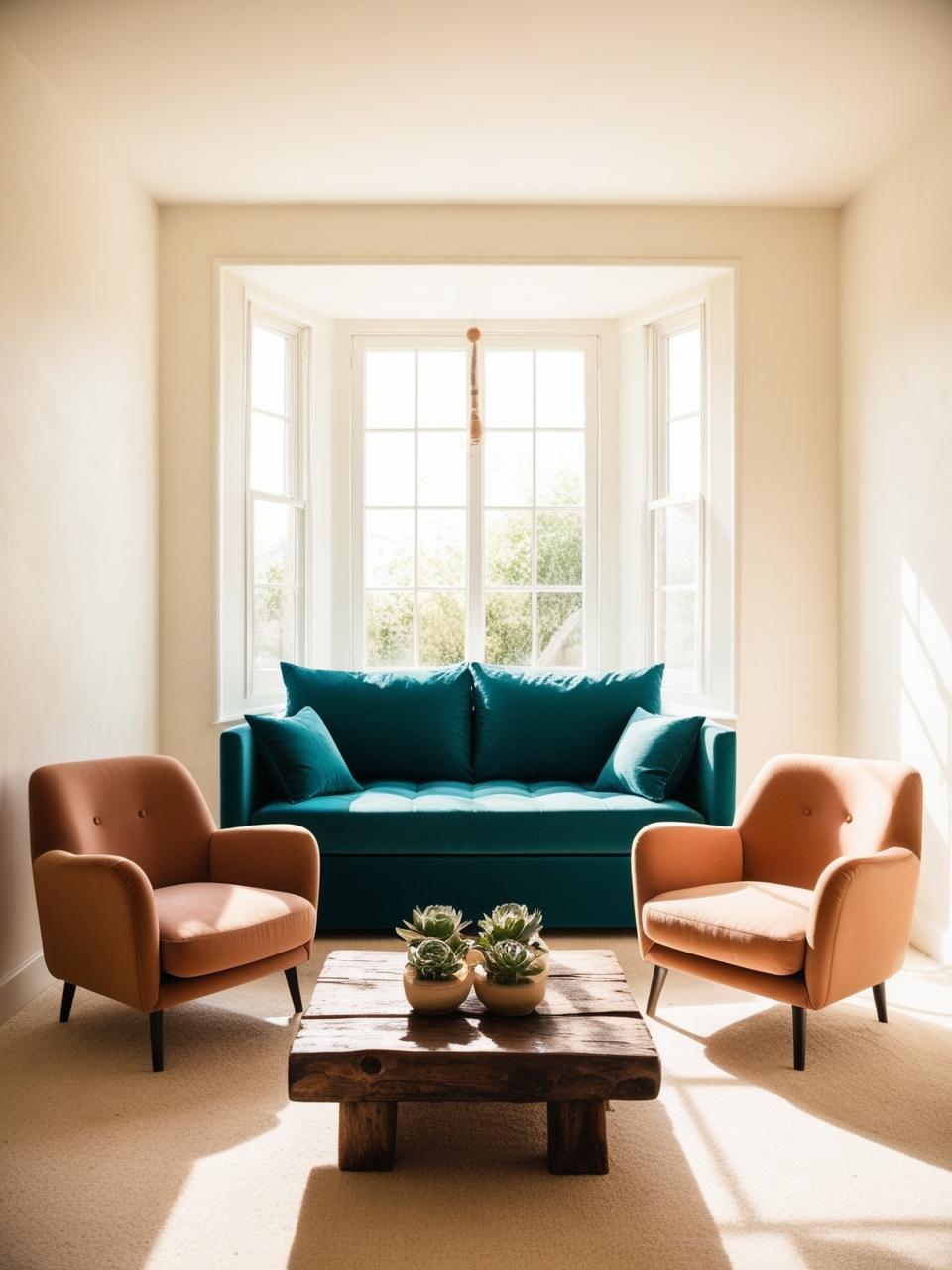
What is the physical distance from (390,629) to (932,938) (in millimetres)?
2941

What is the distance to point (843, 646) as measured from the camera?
4730 millimetres

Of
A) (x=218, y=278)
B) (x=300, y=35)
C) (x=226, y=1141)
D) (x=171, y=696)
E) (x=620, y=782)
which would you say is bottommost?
(x=226, y=1141)

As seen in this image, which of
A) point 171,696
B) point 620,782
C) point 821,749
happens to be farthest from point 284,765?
point 821,749

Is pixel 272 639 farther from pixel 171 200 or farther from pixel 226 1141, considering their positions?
pixel 226 1141

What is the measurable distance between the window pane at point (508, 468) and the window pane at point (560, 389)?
0.16m

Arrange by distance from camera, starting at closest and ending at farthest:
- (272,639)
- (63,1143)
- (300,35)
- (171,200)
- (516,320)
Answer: (63,1143) → (300,35) → (171,200) → (272,639) → (516,320)

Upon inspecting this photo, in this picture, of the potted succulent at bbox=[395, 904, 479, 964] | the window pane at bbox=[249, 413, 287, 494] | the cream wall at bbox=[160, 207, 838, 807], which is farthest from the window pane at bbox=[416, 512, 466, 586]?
the potted succulent at bbox=[395, 904, 479, 964]

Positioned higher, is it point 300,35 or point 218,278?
point 300,35

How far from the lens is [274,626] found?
203 inches

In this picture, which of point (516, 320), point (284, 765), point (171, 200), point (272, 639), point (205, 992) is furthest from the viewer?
point (516, 320)

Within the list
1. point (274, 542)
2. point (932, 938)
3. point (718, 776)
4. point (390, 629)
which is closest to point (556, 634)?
point (390, 629)

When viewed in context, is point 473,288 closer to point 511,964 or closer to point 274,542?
point 274,542

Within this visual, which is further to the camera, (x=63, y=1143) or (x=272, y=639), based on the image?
(x=272, y=639)

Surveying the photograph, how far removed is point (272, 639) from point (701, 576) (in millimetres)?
2136
